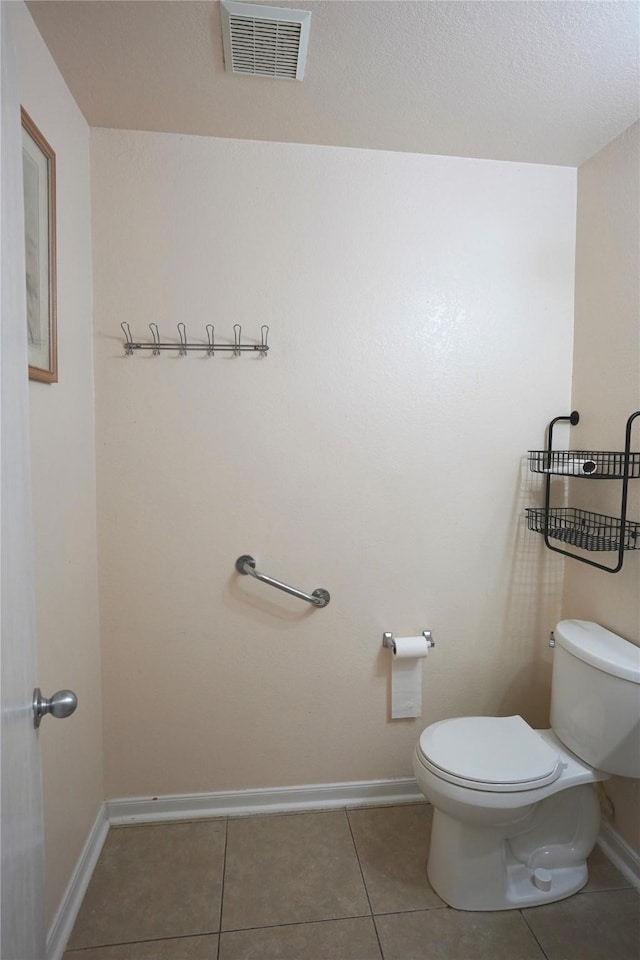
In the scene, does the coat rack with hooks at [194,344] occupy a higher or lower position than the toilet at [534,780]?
higher

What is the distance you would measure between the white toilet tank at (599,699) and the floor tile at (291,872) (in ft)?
2.76

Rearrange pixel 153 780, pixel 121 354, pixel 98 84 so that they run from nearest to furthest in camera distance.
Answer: pixel 98 84
pixel 121 354
pixel 153 780

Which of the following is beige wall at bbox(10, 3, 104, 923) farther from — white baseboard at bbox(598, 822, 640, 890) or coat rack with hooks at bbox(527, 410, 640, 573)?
white baseboard at bbox(598, 822, 640, 890)

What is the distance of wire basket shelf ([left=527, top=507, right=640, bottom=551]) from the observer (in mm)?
1613

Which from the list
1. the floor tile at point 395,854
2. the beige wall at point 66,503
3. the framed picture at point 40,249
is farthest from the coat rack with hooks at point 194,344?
the floor tile at point 395,854

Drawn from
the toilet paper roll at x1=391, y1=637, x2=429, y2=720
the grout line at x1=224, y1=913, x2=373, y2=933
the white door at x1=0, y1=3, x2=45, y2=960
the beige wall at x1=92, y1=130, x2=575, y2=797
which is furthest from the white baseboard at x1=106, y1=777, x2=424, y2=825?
the white door at x1=0, y1=3, x2=45, y2=960

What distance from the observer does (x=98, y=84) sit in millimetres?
1453

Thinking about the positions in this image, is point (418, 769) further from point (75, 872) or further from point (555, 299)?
point (555, 299)

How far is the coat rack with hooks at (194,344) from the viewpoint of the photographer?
1725 mm

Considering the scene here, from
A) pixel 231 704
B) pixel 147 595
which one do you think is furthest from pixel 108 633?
pixel 231 704

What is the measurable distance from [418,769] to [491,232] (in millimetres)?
1874

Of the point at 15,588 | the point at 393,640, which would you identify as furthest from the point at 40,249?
the point at 393,640

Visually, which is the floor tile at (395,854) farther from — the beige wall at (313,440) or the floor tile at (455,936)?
the beige wall at (313,440)

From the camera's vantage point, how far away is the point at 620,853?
1.69 metres
